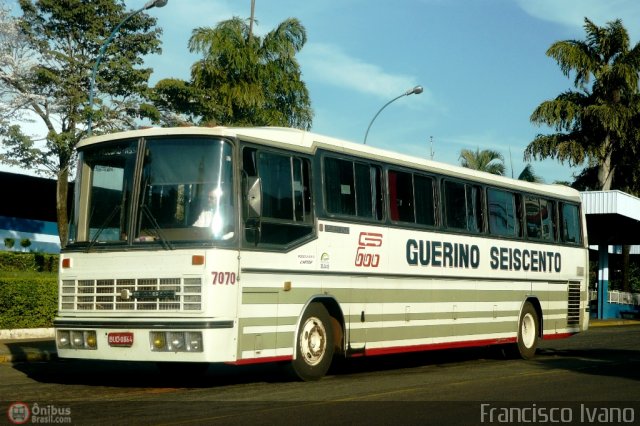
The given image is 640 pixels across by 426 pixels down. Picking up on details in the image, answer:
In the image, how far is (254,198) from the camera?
1196 centimetres

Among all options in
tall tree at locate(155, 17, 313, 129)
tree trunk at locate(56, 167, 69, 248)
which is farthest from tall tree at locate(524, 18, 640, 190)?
tree trunk at locate(56, 167, 69, 248)

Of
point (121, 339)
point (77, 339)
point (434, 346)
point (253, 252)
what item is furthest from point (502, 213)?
point (77, 339)

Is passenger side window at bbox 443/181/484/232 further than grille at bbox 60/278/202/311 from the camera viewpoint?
Yes

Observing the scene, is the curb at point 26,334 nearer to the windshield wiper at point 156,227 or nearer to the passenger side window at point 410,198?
the passenger side window at point 410,198

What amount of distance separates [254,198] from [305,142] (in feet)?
6.17

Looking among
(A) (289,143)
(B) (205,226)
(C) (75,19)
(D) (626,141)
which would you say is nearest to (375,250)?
(A) (289,143)

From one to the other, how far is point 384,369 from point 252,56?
2022 cm

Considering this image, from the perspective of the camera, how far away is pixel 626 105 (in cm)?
Answer: 4575

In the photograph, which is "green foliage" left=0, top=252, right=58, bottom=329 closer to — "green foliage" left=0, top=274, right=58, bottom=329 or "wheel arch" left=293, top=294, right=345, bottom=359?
"green foliage" left=0, top=274, right=58, bottom=329

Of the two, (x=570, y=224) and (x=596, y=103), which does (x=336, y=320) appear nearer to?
(x=570, y=224)

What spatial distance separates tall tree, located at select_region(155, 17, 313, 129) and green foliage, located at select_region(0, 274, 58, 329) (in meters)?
12.6

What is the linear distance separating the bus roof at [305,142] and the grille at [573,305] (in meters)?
3.50

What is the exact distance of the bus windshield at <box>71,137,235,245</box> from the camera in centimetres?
1188

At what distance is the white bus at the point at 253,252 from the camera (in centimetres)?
1176
